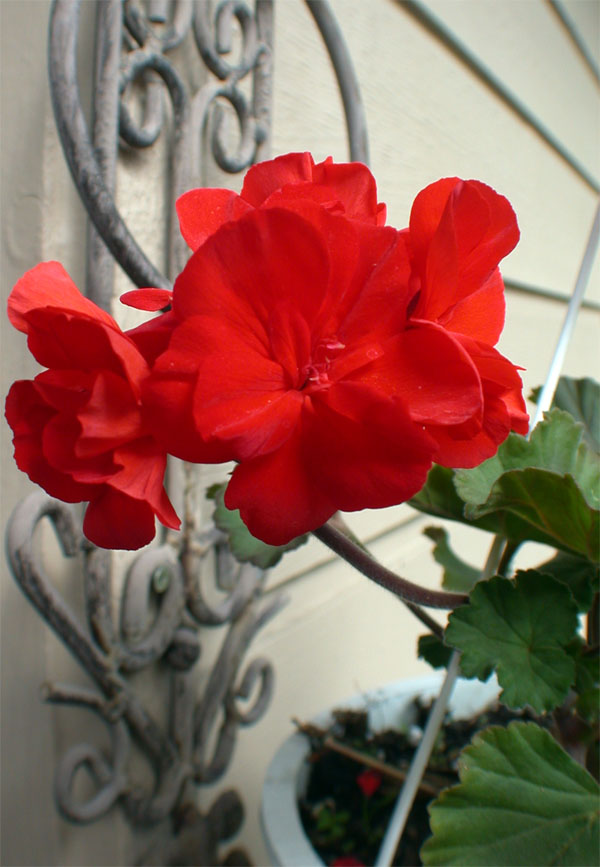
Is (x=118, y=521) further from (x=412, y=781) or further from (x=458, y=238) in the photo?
(x=412, y=781)

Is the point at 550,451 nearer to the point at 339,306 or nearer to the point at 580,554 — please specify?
the point at 580,554

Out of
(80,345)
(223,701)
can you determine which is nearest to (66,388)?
(80,345)

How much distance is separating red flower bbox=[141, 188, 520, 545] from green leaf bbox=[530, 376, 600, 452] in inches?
16.6

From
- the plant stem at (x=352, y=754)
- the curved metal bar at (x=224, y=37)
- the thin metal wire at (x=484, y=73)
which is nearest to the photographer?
the curved metal bar at (x=224, y=37)

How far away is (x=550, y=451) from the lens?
0.44 metres

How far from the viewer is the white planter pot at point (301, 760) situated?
0.52 metres

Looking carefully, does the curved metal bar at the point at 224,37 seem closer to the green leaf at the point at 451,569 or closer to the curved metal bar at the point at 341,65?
the curved metal bar at the point at 341,65

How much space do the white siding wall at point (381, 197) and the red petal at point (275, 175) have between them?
35 centimetres

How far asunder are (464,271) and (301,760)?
0.57 metres

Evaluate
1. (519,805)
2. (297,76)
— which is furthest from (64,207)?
(519,805)

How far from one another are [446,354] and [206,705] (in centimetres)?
56

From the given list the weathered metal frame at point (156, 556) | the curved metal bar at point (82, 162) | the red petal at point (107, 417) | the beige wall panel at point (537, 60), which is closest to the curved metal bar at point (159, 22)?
the weathered metal frame at point (156, 556)

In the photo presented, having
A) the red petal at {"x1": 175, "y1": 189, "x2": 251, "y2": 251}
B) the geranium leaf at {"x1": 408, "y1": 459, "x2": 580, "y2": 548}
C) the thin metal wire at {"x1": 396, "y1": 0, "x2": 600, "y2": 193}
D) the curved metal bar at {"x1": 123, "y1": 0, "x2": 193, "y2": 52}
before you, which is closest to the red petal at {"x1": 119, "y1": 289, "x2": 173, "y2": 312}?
the red petal at {"x1": 175, "y1": 189, "x2": 251, "y2": 251}

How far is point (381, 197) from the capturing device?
0.91m
